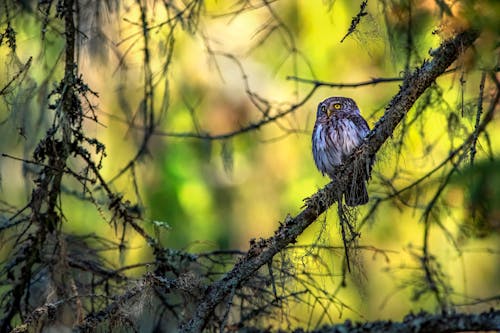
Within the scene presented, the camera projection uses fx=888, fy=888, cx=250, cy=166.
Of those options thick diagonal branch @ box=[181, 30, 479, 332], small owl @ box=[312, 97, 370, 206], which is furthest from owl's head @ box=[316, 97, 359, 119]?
thick diagonal branch @ box=[181, 30, 479, 332]

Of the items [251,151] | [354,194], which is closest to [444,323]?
[354,194]

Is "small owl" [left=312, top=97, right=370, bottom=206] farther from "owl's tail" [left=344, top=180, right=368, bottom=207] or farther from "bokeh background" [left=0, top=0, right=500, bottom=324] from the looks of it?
"owl's tail" [left=344, top=180, right=368, bottom=207]

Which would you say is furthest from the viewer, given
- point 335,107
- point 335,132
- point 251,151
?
point 251,151

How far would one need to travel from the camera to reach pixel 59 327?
3.22m

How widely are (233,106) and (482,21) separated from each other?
19.0ft

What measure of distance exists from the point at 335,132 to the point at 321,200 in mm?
1541

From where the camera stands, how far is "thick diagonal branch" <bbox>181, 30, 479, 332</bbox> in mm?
2801

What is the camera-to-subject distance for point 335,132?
4.36m

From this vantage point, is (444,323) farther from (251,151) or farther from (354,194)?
(251,151)

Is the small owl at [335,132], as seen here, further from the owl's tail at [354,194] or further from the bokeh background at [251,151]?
the owl's tail at [354,194]

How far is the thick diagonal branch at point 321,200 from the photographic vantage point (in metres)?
2.80

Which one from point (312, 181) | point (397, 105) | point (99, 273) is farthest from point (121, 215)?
point (312, 181)

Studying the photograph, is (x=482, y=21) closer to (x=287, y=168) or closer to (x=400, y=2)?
(x=400, y=2)

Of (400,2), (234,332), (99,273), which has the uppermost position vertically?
(400,2)
